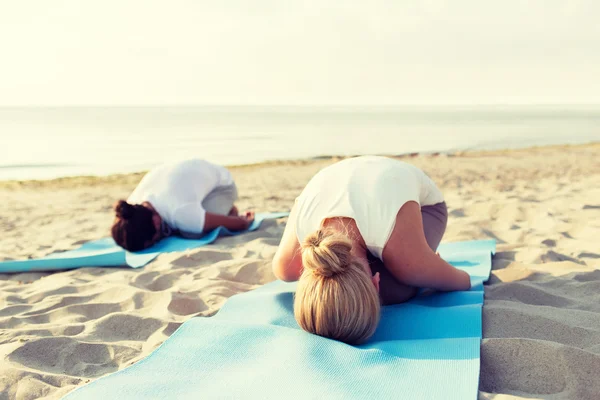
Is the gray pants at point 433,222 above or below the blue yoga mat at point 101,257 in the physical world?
above

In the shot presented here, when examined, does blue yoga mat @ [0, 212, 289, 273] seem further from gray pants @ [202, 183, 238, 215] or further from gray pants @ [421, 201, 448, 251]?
gray pants @ [421, 201, 448, 251]

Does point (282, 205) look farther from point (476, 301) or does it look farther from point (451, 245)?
point (476, 301)

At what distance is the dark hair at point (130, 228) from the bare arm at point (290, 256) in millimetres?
2091

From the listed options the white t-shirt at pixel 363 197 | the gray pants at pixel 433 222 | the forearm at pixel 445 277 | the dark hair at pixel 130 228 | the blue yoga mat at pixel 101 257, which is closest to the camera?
the white t-shirt at pixel 363 197

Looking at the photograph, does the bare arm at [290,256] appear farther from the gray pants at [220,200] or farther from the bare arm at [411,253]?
the gray pants at [220,200]

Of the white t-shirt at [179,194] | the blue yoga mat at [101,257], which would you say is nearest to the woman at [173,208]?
the white t-shirt at [179,194]

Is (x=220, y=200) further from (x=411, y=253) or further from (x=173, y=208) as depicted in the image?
(x=411, y=253)

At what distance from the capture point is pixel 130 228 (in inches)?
184

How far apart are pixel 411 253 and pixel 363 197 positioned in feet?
1.09

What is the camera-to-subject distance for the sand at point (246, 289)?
2.15m

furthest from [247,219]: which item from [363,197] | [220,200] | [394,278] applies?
[363,197]

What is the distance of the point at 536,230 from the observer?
4.55 m

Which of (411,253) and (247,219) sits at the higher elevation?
(411,253)

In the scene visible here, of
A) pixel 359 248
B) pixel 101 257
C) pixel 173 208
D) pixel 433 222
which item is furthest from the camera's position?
pixel 173 208
